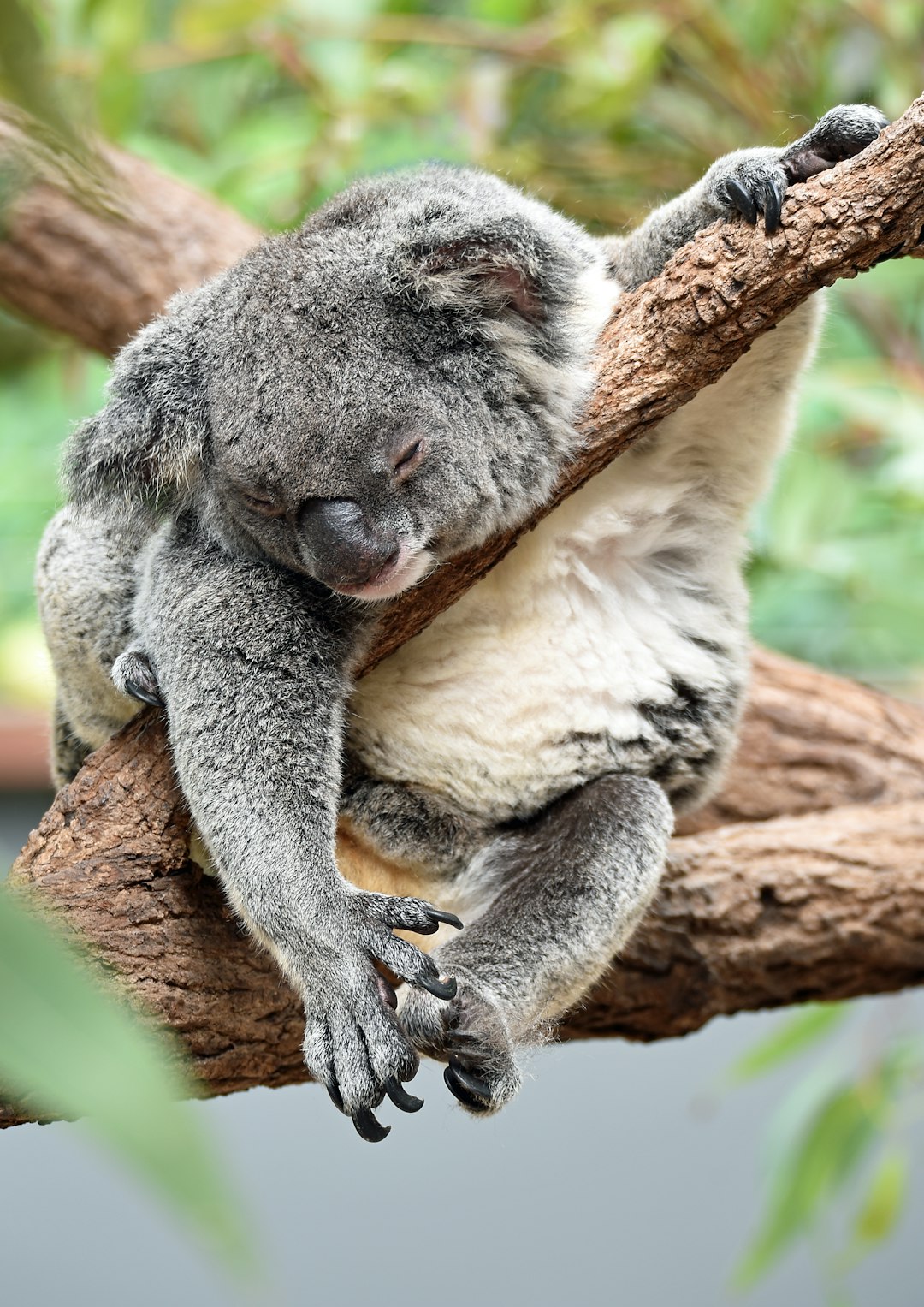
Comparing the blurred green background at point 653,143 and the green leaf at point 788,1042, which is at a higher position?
the blurred green background at point 653,143

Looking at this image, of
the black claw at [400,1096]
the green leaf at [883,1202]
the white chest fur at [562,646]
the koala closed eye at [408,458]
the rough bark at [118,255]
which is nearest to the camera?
the black claw at [400,1096]

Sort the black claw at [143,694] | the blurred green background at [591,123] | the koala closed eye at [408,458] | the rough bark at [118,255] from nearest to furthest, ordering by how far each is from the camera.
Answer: the koala closed eye at [408,458] < the black claw at [143,694] < the blurred green background at [591,123] < the rough bark at [118,255]

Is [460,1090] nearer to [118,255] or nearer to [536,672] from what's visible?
[536,672]

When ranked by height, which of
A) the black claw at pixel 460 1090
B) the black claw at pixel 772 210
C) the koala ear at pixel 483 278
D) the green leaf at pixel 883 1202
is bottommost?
the green leaf at pixel 883 1202

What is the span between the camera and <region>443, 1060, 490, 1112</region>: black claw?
1.78 meters

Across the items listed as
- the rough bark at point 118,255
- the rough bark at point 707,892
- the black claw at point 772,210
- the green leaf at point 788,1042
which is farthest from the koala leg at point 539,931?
the rough bark at point 118,255

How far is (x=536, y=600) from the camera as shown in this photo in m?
2.13

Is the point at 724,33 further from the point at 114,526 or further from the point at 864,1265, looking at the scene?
the point at 864,1265

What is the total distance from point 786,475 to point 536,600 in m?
1.29

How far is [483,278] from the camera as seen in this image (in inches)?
72.6

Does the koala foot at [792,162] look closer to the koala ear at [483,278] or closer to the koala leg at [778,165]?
the koala leg at [778,165]

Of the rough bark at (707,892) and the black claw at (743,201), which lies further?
the rough bark at (707,892)

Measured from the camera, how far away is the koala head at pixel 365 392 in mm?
1733

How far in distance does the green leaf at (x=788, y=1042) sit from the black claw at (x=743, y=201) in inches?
92.9
